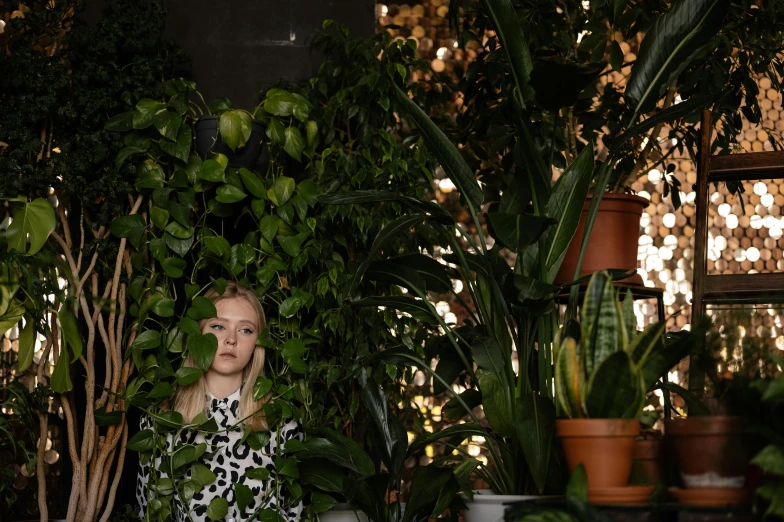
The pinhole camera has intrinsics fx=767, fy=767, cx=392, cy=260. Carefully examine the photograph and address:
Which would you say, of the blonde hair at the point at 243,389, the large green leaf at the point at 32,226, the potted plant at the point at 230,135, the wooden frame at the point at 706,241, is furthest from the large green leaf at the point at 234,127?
the wooden frame at the point at 706,241

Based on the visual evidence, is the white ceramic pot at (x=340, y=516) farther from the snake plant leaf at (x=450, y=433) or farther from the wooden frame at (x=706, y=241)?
the wooden frame at (x=706, y=241)

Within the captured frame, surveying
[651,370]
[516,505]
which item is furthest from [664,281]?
[516,505]

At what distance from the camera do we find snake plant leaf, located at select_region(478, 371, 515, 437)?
5.92ft

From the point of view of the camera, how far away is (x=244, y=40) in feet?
9.12

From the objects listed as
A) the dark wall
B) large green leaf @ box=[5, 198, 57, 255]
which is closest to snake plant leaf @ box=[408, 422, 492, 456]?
large green leaf @ box=[5, 198, 57, 255]

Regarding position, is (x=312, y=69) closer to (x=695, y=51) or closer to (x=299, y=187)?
(x=299, y=187)

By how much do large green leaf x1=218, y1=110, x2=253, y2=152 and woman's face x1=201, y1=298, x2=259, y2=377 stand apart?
46cm

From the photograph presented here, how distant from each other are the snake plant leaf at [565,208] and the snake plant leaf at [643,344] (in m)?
0.48

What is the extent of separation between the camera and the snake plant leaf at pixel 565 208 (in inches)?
72.1

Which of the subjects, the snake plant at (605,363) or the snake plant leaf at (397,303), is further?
the snake plant leaf at (397,303)

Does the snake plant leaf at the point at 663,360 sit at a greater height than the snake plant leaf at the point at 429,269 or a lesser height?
lesser

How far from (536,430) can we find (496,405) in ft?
0.60

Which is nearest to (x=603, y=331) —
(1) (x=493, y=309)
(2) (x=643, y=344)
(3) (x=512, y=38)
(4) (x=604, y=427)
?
(2) (x=643, y=344)

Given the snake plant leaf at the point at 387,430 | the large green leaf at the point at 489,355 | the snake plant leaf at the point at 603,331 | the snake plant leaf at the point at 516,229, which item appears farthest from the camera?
the snake plant leaf at the point at 387,430
